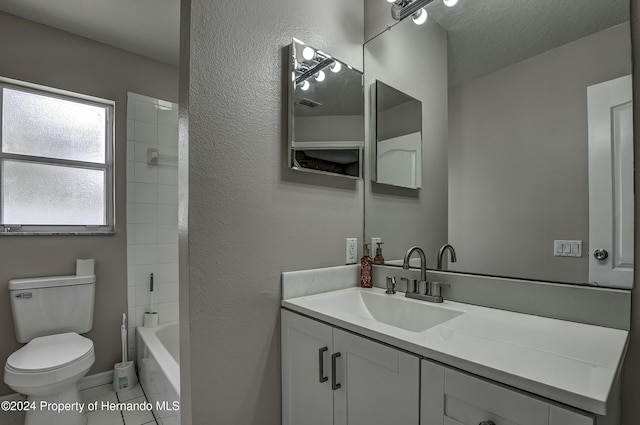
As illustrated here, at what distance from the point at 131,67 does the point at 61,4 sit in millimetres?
570

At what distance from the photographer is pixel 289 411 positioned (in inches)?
49.4

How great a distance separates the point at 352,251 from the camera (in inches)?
63.5

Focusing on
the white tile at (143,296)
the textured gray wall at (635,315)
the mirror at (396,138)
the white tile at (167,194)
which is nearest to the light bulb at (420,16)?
the mirror at (396,138)

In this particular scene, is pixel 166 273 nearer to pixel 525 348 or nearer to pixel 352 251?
pixel 352 251

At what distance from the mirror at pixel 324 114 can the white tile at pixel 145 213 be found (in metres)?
A: 1.78

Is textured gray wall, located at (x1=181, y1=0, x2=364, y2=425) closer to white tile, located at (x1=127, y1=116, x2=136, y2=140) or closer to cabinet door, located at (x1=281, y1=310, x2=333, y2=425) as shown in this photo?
cabinet door, located at (x1=281, y1=310, x2=333, y2=425)

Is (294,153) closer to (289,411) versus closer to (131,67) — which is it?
(289,411)

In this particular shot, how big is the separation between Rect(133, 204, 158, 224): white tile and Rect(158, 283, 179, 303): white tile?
556 mm

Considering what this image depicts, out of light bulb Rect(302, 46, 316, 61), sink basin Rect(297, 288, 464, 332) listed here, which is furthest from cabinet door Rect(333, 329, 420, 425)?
light bulb Rect(302, 46, 316, 61)

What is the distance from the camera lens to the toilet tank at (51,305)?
199 centimetres

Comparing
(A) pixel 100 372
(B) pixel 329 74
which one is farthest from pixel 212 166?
(A) pixel 100 372

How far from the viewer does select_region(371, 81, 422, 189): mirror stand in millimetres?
1527

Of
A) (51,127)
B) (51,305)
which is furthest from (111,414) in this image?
(51,127)

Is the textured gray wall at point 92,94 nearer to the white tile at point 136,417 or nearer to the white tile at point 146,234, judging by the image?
the white tile at point 146,234
